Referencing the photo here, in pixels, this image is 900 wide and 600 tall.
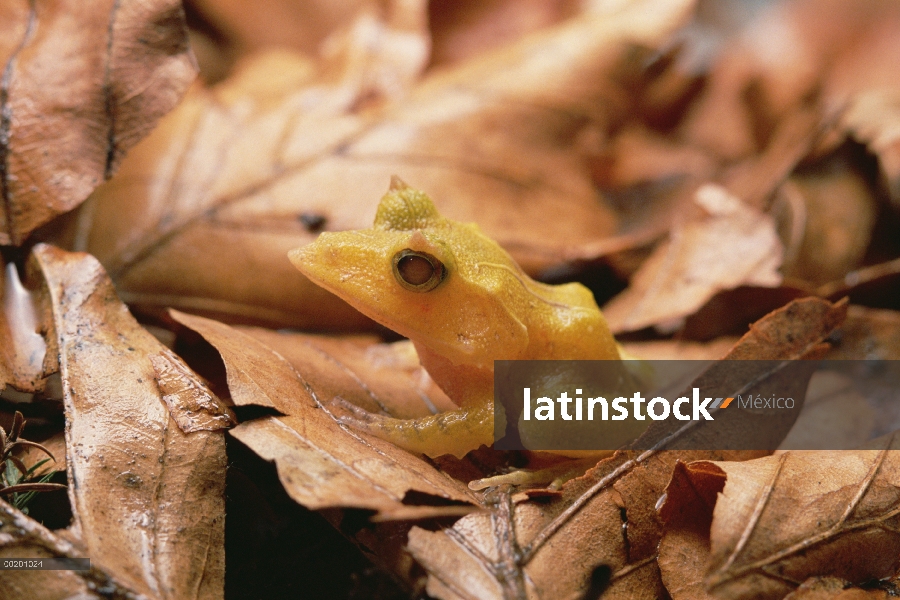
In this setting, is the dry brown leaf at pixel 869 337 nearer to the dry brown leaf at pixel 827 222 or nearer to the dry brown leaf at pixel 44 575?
the dry brown leaf at pixel 827 222

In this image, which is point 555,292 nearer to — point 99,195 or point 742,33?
point 99,195

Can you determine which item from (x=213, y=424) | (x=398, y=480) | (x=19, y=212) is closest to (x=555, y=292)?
(x=398, y=480)

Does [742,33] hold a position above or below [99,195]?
above

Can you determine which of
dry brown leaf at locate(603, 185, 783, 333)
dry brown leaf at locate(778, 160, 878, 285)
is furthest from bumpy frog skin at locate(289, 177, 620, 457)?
dry brown leaf at locate(778, 160, 878, 285)

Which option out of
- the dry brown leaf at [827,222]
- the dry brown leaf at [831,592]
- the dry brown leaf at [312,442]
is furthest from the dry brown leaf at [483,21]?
the dry brown leaf at [831,592]

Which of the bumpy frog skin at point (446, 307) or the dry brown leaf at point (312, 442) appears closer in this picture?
the dry brown leaf at point (312, 442)
